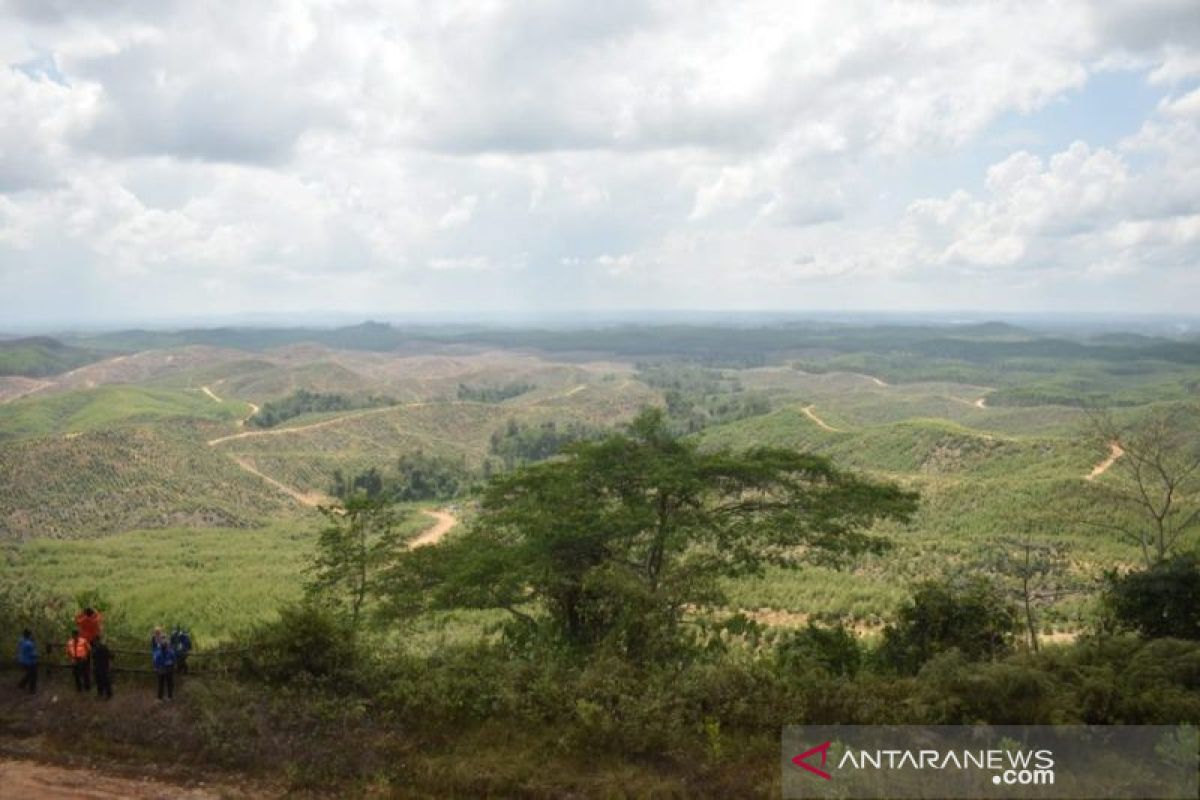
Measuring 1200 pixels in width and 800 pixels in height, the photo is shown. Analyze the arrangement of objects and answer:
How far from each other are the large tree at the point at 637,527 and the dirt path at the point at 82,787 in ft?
23.8

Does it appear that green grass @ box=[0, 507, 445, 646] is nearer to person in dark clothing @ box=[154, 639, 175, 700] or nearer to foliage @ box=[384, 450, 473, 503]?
person in dark clothing @ box=[154, 639, 175, 700]

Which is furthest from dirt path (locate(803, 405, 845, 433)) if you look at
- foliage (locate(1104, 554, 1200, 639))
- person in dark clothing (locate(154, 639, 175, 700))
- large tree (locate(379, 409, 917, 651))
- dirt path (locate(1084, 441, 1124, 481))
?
person in dark clothing (locate(154, 639, 175, 700))

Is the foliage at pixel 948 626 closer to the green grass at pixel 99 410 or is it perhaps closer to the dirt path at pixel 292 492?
the dirt path at pixel 292 492

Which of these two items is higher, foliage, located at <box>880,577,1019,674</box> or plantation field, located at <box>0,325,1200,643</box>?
foliage, located at <box>880,577,1019,674</box>

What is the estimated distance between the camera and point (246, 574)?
1715 inches

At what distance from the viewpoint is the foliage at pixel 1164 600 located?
1411 cm

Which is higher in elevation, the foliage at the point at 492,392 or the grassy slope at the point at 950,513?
the grassy slope at the point at 950,513

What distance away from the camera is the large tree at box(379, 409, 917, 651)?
16938mm

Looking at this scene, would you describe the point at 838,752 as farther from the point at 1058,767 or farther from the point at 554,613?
the point at 554,613

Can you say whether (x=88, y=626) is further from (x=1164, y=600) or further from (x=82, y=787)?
(x=1164, y=600)

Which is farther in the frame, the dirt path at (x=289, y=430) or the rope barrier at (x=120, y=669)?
the dirt path at (x=289, y=430)

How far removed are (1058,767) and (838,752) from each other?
2780mm

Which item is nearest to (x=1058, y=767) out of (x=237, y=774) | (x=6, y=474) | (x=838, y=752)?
(x=838, y=752)

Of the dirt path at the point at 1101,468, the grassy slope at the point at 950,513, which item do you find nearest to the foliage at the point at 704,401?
the grassy slope at the point at 950,513
